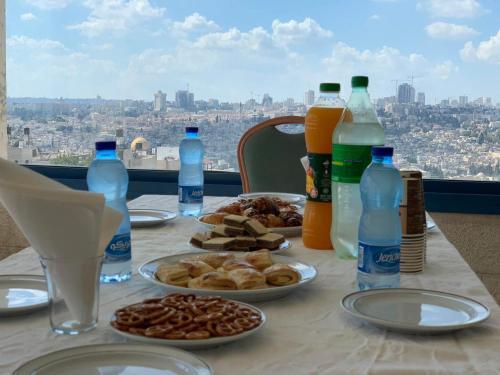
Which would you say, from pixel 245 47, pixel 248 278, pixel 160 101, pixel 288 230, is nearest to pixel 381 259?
pixel 248 278

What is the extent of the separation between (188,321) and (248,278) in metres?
0.22

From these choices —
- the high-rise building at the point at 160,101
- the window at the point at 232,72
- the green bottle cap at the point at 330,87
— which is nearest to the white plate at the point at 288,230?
the green bottle cap at the point at 330,87

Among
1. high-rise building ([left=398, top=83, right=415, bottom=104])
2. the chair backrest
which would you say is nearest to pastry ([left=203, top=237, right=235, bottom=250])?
the chair backrest

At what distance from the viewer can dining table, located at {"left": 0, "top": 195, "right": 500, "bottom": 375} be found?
0.85 metres

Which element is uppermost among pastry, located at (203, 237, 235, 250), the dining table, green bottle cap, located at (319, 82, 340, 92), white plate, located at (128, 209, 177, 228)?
green bottle cap, located at (319, 82, 340, 92)

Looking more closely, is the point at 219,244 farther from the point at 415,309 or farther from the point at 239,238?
the point at 415,309

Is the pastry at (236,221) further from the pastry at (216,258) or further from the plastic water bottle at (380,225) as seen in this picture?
the plastic water bottle at (380,225)

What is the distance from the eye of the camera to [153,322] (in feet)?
2.98

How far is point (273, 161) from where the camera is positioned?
9.02 feet

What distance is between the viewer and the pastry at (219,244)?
143 cm

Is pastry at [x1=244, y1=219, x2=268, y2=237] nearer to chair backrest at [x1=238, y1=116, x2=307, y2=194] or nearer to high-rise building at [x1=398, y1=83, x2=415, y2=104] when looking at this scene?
chair backrest at [x1=238, y1=116, x2=307, y2=194]

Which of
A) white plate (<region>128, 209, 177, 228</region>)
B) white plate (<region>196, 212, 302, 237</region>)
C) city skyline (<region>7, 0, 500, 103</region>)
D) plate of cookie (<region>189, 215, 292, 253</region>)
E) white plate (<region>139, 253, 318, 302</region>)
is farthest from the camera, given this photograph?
city skyline (<region>7, 0, 500, 103</region>)

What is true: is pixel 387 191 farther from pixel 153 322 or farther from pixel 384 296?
pixel 153 322

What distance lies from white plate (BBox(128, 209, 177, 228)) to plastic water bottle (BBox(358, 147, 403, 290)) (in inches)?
27.7
